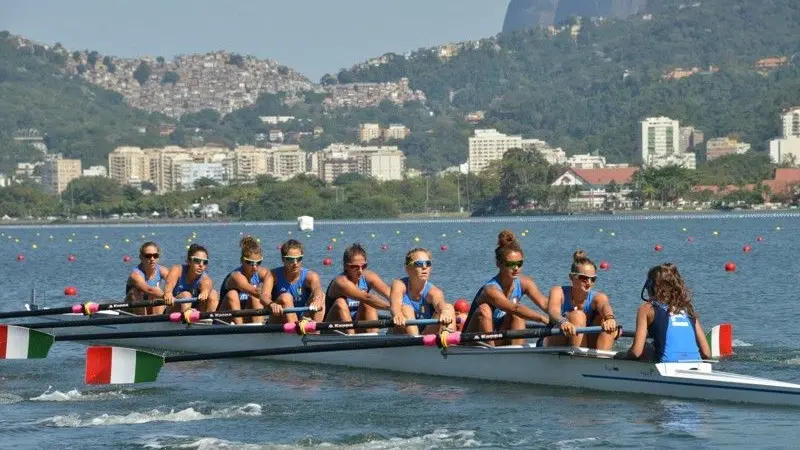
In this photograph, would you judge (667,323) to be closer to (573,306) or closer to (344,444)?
(573,306)

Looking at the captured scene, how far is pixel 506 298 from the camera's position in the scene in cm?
1680

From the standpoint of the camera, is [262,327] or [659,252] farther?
[659,252]

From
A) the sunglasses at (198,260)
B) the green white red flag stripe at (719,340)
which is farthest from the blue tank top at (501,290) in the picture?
the sunglasses at (198,260)

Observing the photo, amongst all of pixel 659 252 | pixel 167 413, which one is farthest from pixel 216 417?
pixel 659 252

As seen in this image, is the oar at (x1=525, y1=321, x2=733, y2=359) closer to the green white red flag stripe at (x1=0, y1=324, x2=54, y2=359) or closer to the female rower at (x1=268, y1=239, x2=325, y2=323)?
the female rower at (x1=268, y1=239, x2=325, y2=323)

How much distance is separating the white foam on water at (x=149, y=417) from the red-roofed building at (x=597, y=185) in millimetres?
150860

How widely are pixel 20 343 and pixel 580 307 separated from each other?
21.0 ft

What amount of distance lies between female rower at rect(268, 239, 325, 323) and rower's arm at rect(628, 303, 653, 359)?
4.51m

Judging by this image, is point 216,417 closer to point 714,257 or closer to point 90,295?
point 90,295

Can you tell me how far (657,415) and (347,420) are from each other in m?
2.83

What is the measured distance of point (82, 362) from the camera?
2131 cm

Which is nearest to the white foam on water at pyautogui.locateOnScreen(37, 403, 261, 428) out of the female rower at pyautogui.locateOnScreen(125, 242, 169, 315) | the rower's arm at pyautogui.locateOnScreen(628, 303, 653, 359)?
the rower's arm at pyautogui.locateOnScreen(628, 303, 653, 359)

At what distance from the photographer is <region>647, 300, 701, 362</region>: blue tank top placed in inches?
608

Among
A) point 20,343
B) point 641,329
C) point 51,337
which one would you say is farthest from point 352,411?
point 20,343
